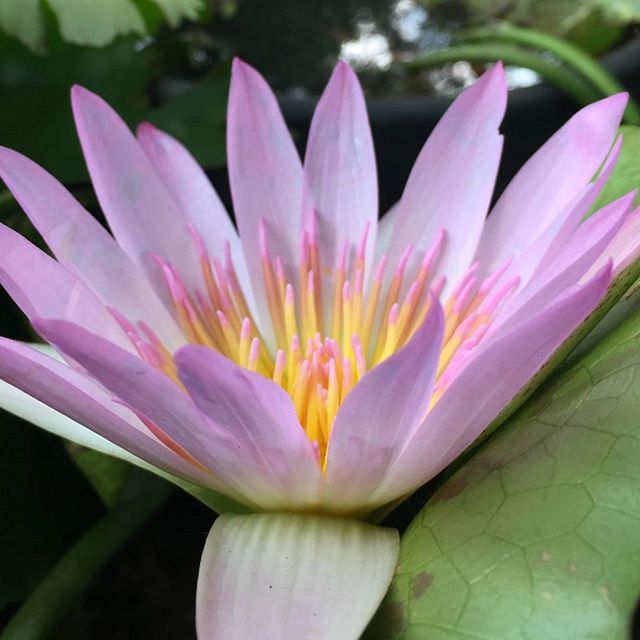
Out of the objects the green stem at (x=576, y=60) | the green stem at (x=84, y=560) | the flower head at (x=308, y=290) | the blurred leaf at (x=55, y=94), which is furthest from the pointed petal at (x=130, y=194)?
the green stem at (x=576, y=60)

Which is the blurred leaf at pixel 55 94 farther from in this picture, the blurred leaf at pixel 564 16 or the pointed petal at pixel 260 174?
the blurred leaf at pixel 564 16

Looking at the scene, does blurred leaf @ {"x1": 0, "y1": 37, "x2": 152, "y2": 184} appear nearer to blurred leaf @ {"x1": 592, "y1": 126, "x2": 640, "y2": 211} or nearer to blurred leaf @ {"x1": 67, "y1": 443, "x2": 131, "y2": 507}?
blurred leaf @ {"x1": 67, "y1": 443, "x2": 131, "y2": 507}

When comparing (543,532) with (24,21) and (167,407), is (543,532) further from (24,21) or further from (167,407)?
(24,21)

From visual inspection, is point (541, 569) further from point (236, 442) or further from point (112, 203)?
point (112, 203)

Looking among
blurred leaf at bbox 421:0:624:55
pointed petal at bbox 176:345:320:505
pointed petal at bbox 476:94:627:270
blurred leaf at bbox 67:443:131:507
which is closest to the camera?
pointed petal at bbox 176:345:320:505

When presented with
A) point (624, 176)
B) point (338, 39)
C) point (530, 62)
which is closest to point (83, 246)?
point (624, 176)

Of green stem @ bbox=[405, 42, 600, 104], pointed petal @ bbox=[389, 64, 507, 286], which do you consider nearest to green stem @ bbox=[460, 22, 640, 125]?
green stem @ bbox=[405, 42, 600, 104]
